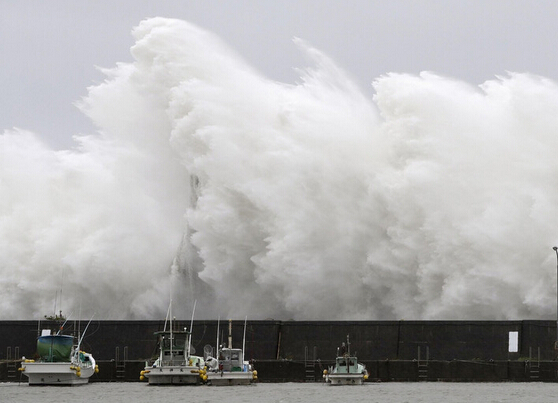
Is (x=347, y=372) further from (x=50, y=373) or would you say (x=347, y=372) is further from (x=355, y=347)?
(x=50, y=373)

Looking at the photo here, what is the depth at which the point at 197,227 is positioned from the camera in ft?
216

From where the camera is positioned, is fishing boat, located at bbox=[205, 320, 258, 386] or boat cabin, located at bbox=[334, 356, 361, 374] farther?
fishing boat, located at bbox=[205, 320, 258, 386]

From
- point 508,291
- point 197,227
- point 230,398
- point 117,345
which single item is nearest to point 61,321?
point 117,345

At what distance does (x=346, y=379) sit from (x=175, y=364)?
6.81 meters

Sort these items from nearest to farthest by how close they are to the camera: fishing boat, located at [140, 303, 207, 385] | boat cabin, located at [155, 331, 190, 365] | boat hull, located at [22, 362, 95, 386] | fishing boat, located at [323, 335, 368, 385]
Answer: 1. fishing boat, located at [323, 335, 368, 385]
2. fishing boat, located at [140, 303, 207, 385]
3. boat hull, located at [22, 362, 95, 386]
4. boat cabin, located at [155, 331, 190, 365]

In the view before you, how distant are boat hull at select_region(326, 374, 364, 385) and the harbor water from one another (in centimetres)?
36

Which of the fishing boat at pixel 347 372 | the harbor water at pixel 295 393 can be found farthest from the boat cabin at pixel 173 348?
the fishing boat at pixel 347 372

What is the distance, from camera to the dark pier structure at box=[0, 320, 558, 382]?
53.4m

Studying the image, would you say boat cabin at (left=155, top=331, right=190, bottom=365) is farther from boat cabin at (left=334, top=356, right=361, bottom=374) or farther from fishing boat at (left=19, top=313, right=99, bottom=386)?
boat cabin at (left=334, top=356, right=361, bottom=374)

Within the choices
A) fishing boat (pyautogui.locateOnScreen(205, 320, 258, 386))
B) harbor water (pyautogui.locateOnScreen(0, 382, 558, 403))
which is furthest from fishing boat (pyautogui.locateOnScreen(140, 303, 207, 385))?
harbor water (pyautogui.locateOnScreen(0, 382, 558, 403))

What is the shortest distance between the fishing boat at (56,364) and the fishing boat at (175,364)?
264 centimetres

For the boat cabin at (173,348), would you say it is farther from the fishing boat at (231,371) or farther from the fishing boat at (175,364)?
the fishing boat at (231,371)

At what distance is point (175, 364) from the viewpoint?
53.5 metres

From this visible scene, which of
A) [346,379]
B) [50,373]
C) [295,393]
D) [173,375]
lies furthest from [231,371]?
[50,373]
